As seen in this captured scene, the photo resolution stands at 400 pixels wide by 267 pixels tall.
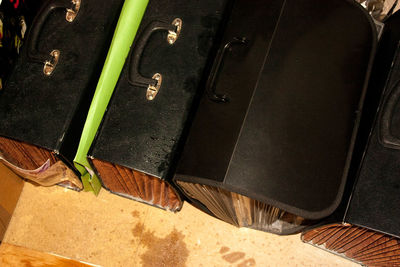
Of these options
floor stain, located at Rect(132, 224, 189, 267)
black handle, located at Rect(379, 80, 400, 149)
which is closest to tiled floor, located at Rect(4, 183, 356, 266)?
floor stain, located at Rect(132, 224, 189, 267)

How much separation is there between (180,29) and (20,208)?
0.77m

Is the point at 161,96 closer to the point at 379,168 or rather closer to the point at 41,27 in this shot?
the point at 41,27

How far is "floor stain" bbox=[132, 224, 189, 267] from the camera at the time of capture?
111cm

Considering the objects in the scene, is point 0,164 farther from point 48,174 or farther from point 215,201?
point 215,201

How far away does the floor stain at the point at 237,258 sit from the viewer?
111 cm

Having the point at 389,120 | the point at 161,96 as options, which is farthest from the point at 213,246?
the point at 389,120

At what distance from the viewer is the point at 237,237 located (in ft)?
3.75

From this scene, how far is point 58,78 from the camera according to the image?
88 centimetres

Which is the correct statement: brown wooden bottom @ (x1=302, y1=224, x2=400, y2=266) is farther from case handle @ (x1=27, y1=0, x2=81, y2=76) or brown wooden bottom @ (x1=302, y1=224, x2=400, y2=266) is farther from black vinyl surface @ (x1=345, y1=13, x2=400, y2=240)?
case handle @ (x1=27, y1=0, x2=81, y2=76)

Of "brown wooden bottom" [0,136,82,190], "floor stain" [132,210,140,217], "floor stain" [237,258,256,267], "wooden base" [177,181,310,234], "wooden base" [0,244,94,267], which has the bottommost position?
"wooden base" [0,244,94,267]

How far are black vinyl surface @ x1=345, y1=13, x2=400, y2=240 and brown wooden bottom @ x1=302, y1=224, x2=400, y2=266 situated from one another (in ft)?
0.12

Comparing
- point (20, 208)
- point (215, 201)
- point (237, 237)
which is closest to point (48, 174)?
point (20, 208)

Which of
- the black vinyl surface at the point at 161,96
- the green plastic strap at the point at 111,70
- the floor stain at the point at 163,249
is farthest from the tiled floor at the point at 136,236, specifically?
the black vinyl surface at the point at 161,96

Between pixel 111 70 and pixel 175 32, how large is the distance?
18 centimetres
